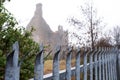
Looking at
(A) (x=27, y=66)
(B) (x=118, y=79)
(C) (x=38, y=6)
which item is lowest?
(B) (x=118, y=79)

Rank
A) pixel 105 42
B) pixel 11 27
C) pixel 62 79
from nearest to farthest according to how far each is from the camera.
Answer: pixel 62 79 < pixel 11 27 < pixel 105 42

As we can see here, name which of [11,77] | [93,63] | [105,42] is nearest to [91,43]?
[105,42]

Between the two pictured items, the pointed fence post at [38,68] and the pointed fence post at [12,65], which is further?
the pointed fence post at [38,68]

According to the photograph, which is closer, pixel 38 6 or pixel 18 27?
pixel 18 27

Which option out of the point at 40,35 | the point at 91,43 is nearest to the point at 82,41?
the point at 91,43

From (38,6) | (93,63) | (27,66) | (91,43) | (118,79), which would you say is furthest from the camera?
(38,6)

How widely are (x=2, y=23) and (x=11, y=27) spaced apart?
297 millimetres

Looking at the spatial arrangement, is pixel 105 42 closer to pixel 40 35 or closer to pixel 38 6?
pixel 40 35

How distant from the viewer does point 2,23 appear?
427 cm

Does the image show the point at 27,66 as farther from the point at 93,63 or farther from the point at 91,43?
the point at 91,43

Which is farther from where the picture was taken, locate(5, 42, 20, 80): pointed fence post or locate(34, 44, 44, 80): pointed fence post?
locate(34, 44, 44, 80): pointed fence post

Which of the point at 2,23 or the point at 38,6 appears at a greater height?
the point at 38,6

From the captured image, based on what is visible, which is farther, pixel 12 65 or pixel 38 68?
pixel 38 68

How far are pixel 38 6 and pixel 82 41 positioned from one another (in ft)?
147
